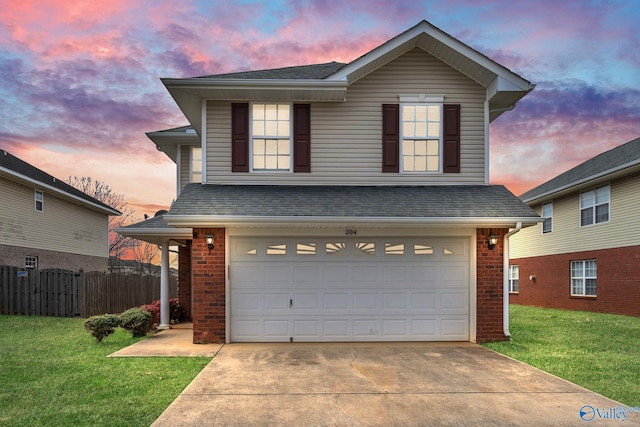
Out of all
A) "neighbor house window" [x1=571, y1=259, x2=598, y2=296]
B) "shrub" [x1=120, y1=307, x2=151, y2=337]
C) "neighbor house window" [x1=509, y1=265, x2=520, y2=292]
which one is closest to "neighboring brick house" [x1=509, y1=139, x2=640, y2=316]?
"neighbor house window" [x1=571, y1=259, x2=598, y2=296]

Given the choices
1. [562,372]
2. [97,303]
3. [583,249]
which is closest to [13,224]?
[97,303]

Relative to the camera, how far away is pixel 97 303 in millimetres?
13984

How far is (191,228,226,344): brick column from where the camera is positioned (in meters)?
8.71

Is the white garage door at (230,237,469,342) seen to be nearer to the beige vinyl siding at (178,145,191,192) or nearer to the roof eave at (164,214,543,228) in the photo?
the roof eave at (164,214,543,228)

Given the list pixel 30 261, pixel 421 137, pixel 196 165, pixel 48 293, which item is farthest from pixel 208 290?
pixel 30 261

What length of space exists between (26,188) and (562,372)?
20.4 meters

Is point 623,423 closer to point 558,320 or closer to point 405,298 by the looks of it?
point 405,298

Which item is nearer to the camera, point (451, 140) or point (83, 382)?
point (83, 382)

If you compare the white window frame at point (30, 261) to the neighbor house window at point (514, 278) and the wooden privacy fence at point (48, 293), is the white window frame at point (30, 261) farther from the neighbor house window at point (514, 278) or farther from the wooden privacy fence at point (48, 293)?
the neighbor house window at point (514, 278)

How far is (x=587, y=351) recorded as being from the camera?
8.33 metres

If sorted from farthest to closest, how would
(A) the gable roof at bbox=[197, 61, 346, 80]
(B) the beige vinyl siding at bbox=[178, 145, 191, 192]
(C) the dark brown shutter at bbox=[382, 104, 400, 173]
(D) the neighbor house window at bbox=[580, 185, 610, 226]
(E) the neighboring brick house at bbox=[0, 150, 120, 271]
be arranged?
(E) the neighboring brick house at bbox=[0, 150, 120, 271]
(D) the neighbor house window at bbox=[580, 185, 610, 226]
(B) the beige vinyl siding at bbox=[178, 145, 191, 192]
(C) the dark brown shutter at bbox=[382, 104, 400, 173]
(A) the gable roof at bbox=[197, 61, 346, 80]

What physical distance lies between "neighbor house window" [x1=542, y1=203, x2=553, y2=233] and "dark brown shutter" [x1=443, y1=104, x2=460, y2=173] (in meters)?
12.5

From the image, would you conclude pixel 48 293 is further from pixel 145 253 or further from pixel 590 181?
pixel 145 253

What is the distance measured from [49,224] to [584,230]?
23971mm
